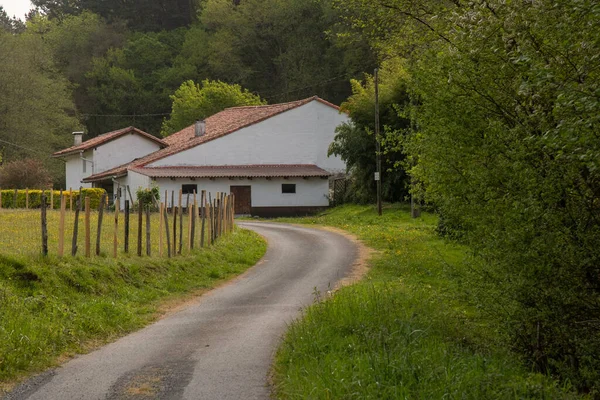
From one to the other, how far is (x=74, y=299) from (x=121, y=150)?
39.3 m

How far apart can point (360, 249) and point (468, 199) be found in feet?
42.2

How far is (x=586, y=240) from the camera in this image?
1077cm

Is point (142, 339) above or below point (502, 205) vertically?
below

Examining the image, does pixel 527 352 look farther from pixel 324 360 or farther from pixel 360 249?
pixel 360 249

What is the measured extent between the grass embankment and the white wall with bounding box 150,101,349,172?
3204 centimetres

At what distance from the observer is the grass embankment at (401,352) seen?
27.9ft

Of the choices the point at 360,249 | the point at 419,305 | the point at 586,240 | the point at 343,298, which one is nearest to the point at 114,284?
the point at 343,298

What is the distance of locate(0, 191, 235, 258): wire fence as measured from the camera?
15.5m

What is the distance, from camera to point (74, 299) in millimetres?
13961

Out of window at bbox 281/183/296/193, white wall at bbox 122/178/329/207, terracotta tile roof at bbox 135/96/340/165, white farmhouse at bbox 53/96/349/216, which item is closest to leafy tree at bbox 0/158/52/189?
white farmhouse at bbox 53/96/349/216

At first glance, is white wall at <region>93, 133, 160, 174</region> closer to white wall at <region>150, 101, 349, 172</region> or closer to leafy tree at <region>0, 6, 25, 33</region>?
white wall at <region>150, 101, 349, 172</region>

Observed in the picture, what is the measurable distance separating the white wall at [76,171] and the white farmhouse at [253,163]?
95cm

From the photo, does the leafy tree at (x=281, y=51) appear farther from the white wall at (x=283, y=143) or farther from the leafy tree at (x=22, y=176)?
the leafy tree at (x=22, y=176)

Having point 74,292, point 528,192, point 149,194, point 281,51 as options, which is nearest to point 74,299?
point 74,292
